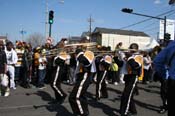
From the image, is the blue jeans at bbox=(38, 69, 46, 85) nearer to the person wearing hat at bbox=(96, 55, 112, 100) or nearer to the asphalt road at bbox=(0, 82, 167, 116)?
the asphalt road at bbox=(0, 82, 167, 116)

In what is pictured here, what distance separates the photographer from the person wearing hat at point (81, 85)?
7793 mm

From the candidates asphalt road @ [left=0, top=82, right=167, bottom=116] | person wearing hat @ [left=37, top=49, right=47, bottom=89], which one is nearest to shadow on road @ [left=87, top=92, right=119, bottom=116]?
asphalt road @ [left=0, top=82, right=167, bottom=116]

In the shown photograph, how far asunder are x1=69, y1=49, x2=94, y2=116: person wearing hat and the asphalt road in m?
1.06

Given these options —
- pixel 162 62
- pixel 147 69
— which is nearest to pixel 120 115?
pixel 162 62

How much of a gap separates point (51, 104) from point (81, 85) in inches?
94.8

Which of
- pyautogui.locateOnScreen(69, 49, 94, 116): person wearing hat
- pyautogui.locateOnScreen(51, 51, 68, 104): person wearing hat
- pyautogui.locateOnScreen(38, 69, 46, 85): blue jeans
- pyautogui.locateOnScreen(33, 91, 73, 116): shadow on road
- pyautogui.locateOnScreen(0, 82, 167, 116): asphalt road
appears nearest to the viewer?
pyautogui.locateOnScreen(69, 49, 94, 116): person wearing hat

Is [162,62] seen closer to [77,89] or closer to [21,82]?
[77,89]

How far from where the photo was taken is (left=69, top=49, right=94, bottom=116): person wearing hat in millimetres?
7793

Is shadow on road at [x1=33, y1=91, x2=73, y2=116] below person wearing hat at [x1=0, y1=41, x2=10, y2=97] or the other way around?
below

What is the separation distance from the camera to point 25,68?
13.8 metres

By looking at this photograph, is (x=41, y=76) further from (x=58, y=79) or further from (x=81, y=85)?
(x=81, y=85)

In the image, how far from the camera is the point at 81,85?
7828 mm

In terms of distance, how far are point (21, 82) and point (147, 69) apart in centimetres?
638

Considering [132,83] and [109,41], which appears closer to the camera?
[132,83]
